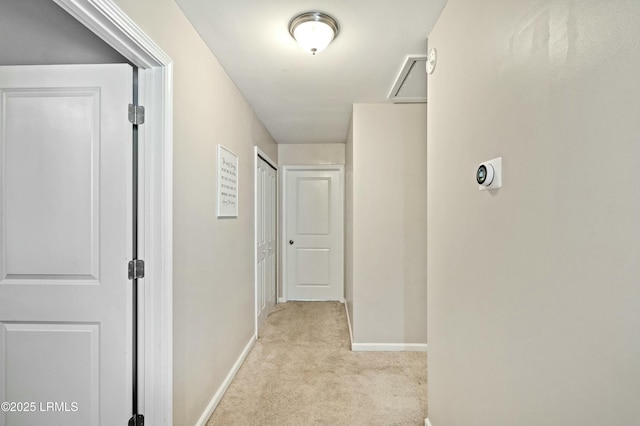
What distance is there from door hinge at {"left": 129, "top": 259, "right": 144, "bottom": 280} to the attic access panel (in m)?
2.07

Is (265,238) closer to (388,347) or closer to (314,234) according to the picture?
(314,234)

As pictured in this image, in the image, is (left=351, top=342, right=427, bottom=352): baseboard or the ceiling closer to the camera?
the ceiling

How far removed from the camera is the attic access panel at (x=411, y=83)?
2.28 meters

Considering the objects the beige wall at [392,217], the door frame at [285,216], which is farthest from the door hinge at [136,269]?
the door frame at [285,216]

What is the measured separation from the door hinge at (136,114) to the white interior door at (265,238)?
6.45 ft

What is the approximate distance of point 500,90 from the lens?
41.8 inches

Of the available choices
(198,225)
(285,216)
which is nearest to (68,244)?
(198,225)

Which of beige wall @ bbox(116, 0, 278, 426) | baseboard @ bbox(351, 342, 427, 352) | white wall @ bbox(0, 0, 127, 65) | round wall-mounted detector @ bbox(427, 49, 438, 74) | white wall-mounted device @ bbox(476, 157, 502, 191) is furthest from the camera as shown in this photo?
baseboard @ bbox(351, 342, 427, 352)

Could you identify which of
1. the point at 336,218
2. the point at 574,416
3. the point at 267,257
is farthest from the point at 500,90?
the point at 336,218

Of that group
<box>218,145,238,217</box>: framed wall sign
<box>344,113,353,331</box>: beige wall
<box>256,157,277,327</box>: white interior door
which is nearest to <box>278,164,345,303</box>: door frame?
<box>256,157,277,327</box>: white interior door

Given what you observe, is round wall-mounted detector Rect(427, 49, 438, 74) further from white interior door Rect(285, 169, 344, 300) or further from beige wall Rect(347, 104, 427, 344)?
white interior door Rect(285, 169, 344, 300)

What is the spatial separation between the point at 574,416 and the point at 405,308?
2378 millimetres

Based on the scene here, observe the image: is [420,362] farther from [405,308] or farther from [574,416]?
[574,416]

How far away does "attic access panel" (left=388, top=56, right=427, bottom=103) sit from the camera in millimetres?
2279
